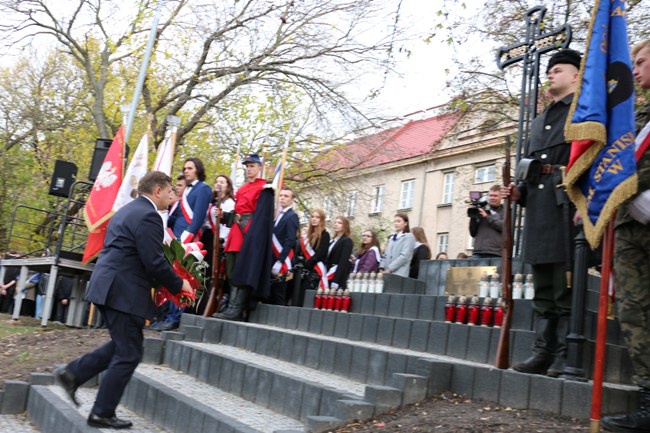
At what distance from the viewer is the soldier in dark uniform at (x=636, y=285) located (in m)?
4.30

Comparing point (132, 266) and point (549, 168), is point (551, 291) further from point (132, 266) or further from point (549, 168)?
point (132, 266)

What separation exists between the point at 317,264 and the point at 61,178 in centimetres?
582

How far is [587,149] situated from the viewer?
4.62m

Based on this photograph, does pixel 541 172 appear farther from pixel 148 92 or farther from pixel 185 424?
pixel 148 92

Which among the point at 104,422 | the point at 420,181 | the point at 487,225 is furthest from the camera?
the point at 420,181

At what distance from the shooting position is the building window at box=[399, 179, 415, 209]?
3803cm

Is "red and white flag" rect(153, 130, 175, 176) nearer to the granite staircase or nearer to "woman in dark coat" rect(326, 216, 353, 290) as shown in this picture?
"woman in dark coat" rect(326, 216, 353, 290)

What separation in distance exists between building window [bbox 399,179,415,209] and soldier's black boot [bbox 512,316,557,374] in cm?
3258

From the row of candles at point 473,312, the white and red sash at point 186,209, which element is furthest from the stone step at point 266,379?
the white and red sash at point 186,209

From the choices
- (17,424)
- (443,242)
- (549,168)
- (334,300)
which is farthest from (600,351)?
(443,242)

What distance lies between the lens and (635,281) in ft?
14.5

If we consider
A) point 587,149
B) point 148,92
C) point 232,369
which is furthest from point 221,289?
point 148,92

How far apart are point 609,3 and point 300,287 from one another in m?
7.59

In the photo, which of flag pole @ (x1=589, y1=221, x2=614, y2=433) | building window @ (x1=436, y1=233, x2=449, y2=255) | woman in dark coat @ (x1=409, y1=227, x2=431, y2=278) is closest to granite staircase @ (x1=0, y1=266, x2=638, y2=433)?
flag pole @ (x1=589, y1=221, x2=614, y2=433)
